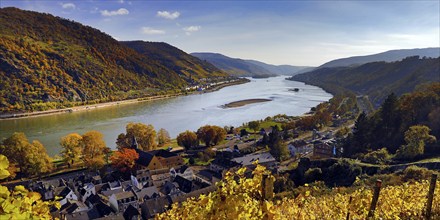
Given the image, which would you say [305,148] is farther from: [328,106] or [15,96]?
[15,96]

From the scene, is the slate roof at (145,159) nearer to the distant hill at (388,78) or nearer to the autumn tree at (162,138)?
the autumn tree at (162,138)

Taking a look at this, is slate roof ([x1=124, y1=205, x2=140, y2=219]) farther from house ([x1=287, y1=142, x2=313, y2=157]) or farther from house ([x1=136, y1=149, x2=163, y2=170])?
house ([x1=287, y1=142, x2=313, y2=157])

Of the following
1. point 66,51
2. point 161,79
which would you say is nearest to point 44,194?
point 66,51

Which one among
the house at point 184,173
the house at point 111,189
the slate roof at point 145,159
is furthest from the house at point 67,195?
the house at point 184,173

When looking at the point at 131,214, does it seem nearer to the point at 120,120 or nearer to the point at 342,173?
the point at 342,173

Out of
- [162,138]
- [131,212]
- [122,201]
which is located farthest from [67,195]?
[162,138]
